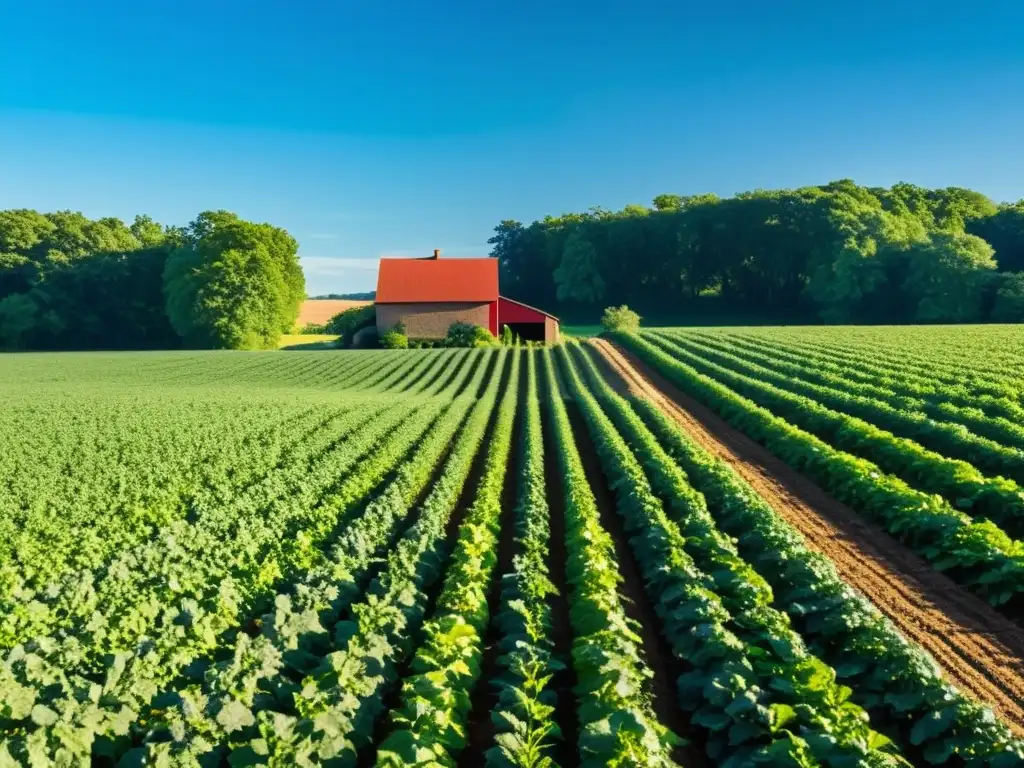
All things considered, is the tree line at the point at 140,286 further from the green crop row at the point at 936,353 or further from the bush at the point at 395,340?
the green crop row at the point at 936,353

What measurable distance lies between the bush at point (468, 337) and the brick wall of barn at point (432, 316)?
2.36ft

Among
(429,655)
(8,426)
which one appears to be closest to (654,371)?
(8,426)

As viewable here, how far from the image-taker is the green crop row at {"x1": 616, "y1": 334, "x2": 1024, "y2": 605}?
984 cm

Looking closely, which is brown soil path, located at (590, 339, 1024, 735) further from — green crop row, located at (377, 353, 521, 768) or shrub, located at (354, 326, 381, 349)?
shrub, located at (354, 326, 381, 349)

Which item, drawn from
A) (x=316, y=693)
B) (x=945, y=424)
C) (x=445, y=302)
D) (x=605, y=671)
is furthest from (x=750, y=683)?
(x=445, y=302)

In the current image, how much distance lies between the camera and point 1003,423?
56.4ft

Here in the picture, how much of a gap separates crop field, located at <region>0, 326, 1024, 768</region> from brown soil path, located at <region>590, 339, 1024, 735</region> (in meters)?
0.06

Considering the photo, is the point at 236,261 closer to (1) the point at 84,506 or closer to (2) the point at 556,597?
(1) the point at 84,506

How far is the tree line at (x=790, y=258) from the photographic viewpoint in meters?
68.8

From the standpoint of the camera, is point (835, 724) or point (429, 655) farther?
point (429, 655)

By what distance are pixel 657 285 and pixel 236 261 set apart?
56.2m

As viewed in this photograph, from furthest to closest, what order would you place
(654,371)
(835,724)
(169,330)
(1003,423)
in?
(169,330) → (654,371) → (1003,423) → (835,724)

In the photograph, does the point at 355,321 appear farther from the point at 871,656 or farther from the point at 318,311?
the point at 318,311

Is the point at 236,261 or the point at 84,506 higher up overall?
the point at 236,261
